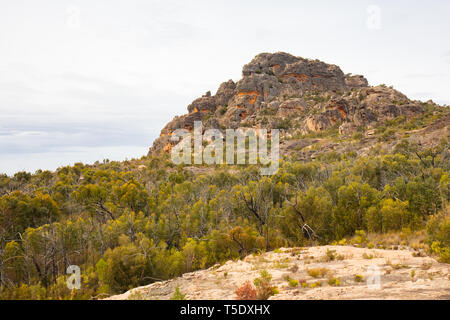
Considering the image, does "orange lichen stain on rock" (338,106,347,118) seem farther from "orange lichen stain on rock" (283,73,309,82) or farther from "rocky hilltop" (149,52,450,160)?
"orange lichen stain on rock" (283,73,309,82)

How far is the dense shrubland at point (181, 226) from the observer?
28.9ft

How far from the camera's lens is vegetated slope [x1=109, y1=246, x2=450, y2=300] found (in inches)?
221

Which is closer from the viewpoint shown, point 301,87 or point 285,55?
point 301,87

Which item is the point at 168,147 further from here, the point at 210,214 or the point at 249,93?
the point at 210,214

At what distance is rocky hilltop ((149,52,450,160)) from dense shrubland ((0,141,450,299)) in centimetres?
1875

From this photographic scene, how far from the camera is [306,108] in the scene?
5244 centimetres

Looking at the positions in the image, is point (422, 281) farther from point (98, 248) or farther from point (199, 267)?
point (98, 248)

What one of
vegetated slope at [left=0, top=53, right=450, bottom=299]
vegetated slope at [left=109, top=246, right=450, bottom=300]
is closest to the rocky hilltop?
vegetated slope at [left=0, top=53, right=450, bottom=299]

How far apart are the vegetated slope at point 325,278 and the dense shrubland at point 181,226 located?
114cm

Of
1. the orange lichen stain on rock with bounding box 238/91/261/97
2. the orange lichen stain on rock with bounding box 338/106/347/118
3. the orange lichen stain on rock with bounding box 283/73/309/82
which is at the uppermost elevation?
the orange lichen stain on rock with bounding box 283/73/309/82

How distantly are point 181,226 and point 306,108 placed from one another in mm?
45248

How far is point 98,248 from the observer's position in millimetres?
12617

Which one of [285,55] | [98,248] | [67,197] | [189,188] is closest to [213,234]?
[98,248]

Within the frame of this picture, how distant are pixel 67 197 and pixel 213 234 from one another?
14.6m
